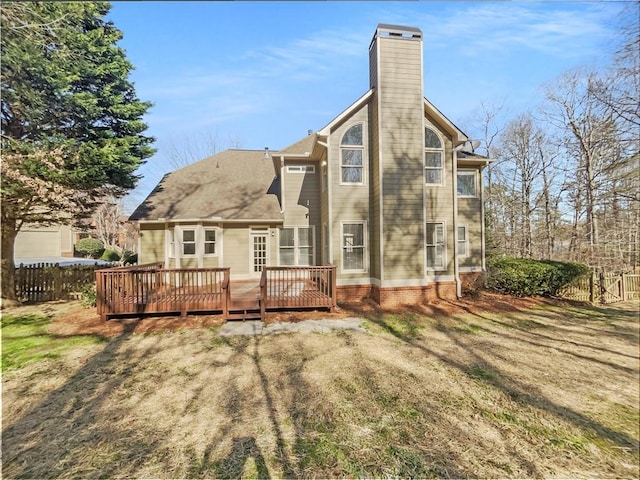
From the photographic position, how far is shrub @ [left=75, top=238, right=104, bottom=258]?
2481 centimetres

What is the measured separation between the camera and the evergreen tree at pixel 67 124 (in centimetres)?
737

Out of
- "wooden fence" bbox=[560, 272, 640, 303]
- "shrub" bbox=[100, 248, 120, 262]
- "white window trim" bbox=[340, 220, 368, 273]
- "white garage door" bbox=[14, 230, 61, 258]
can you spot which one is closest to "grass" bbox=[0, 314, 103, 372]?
"white window trim" bbox=[340, 220, 368, 273]

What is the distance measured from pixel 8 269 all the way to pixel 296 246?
1008cm

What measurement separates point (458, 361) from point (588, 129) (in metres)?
18.4

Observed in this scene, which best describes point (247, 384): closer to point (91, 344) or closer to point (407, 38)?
point (91, 344)

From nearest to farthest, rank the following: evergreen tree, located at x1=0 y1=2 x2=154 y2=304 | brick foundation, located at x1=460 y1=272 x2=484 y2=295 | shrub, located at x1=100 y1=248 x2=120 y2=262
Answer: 1. evergreen tree, located at x1=0 y1=2 x2=154 y2=304
2. brick foundation, located at x1=460 y1=272 x2=484 y2=295
3. shrub, located at x1=100 y1=248 x2=120 y2=262

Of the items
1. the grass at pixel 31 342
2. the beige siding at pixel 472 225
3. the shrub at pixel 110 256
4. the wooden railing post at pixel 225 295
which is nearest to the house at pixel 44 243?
the shrub at pixel 110 256

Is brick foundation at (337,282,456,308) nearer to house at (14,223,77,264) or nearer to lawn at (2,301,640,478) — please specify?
lawn at (2,301,640,478)

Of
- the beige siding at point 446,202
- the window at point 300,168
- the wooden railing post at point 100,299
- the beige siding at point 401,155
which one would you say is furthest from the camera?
the window at point 300,168

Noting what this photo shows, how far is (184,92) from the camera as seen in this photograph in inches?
121

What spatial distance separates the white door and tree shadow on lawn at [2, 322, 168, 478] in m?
8.01

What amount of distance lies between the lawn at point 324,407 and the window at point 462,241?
16.9 ft

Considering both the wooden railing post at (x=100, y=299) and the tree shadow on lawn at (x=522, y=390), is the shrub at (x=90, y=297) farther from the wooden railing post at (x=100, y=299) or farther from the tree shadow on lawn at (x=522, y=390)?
the tree shadow on lawn at (x=522, y=390)

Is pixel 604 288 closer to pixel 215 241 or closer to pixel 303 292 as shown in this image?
pixel 303 292
